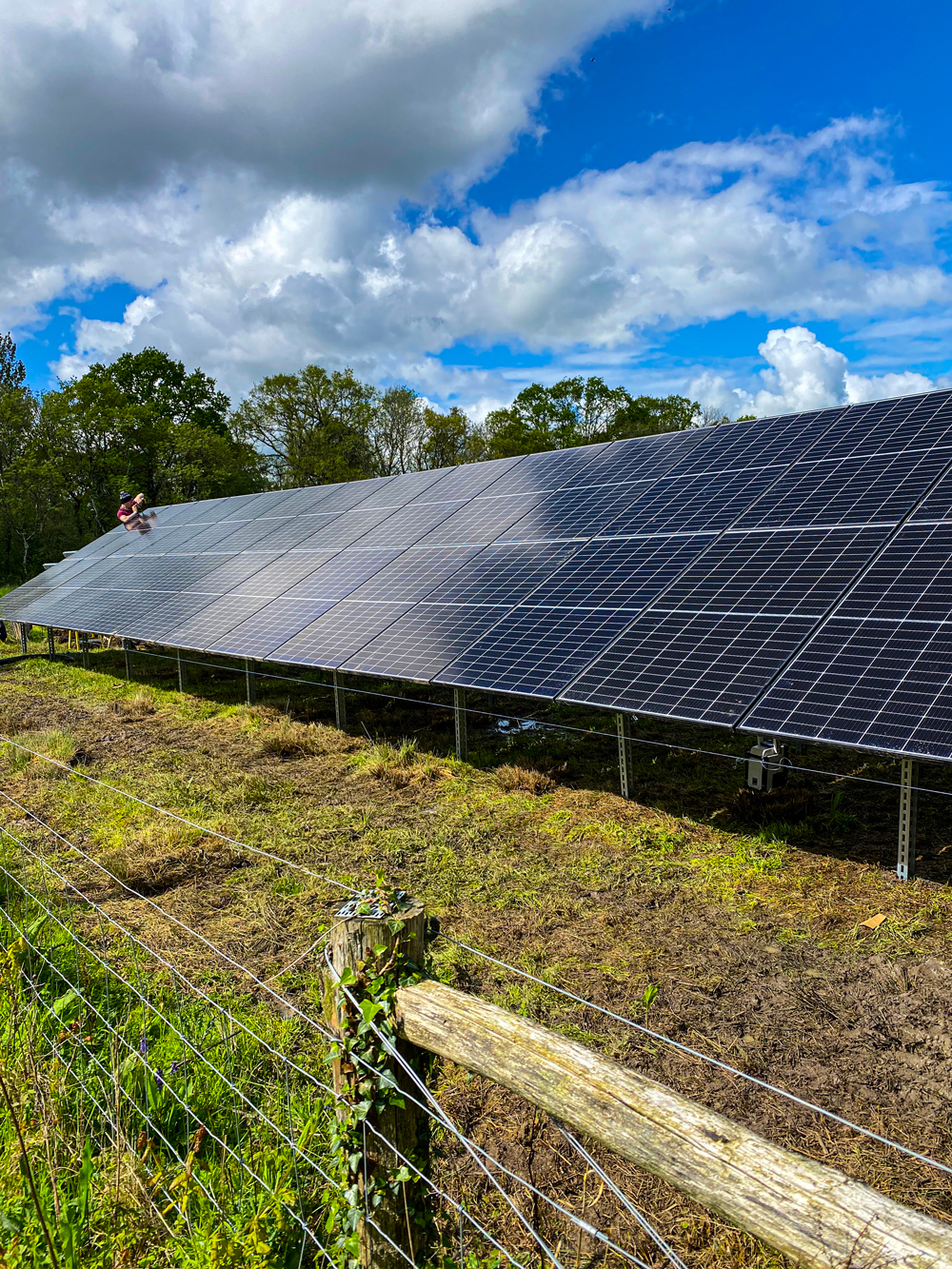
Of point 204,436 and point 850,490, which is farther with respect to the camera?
point 204,436

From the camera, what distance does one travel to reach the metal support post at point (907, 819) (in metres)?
7.56

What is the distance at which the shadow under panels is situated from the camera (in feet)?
23.0

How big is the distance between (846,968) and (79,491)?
163 feet

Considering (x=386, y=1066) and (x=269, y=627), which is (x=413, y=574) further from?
(x=386, y=1066)

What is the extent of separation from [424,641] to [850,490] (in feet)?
21.0

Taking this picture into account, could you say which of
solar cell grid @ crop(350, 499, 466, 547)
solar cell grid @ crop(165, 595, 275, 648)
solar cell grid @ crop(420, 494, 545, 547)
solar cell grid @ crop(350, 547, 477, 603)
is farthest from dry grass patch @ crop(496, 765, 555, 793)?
solar cell grid @ crop(165, 595, 275, 648)

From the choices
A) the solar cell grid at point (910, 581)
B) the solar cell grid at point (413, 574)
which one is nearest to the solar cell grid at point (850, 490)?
the solar cell grid at point (910, 581)

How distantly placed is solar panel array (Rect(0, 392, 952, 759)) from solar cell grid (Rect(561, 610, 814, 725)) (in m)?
0.02

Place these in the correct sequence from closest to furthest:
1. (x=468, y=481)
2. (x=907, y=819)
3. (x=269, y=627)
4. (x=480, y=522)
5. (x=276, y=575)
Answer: (x=907, y=819), (x=269, y=627), (x=480, y=522), (x=276, y=575), (x=468, y=481)

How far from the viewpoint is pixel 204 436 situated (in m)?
48.4

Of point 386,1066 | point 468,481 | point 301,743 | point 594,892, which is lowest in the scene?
point 594,892

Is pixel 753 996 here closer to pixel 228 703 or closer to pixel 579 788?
pixel 579 788

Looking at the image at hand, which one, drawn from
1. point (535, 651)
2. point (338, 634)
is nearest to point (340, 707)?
point (338, 634)

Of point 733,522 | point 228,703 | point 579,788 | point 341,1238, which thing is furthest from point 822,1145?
point 228,703
